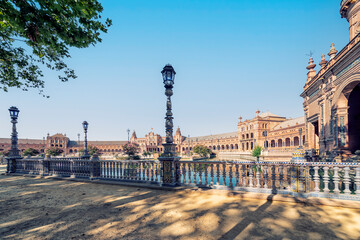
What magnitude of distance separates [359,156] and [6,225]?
56.5ft

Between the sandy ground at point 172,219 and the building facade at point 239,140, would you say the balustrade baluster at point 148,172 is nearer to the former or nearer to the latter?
the sandy ground at point 172,219

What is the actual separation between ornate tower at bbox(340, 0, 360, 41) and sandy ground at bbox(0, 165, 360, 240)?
19252 mm

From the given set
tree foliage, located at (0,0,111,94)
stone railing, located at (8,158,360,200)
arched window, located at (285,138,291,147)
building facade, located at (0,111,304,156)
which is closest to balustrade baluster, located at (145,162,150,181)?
stone railing, located at (8,158,360,200)

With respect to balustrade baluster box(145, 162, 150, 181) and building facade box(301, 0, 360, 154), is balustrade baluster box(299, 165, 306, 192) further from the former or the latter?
building facade box(301, 0, 360, 154)

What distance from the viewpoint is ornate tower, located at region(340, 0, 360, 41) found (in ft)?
47.0

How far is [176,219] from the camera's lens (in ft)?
11.1

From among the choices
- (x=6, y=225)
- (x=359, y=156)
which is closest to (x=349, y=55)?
(x=359, y=156)

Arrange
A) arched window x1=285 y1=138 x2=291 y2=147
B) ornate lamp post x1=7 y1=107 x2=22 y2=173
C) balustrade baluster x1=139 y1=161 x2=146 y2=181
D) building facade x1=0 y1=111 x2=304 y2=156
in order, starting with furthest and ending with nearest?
arched window x1=285 y1=138 x2=291 y2=147 → building facade x1=0 y1=111 x2=304 y2=156 → ornate lamp post x1=7 y1=107 x2=22 y2=173 → balustrade baluster x1=139 y1=161 x2=146 y2=181

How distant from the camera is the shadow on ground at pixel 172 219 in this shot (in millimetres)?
2812

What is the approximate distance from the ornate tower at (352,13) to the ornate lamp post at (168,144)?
18830 millimetres

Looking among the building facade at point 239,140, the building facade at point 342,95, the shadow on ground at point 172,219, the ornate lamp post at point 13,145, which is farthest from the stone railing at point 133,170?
the building facade at point 239,140

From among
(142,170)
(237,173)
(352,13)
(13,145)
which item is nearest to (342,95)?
(352,13)

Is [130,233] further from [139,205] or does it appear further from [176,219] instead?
[139,205]

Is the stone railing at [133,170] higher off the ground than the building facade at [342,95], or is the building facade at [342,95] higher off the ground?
the building facade at [342,95]
